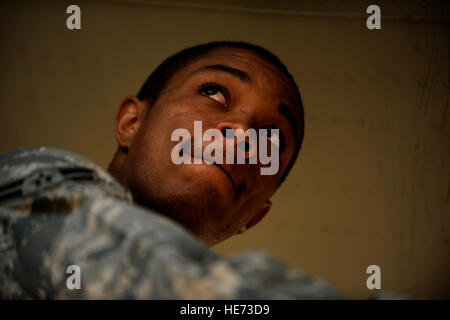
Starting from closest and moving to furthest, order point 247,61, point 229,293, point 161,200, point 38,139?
point 229,293 → point 161,200 → point 247,61 → point 38,139

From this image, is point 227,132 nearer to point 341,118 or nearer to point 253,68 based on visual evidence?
point 253,68

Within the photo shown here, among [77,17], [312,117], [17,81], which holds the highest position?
[77,17]

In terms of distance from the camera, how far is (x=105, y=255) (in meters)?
0.35

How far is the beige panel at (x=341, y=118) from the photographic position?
50.8 inches

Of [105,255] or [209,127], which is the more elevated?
[209,127]

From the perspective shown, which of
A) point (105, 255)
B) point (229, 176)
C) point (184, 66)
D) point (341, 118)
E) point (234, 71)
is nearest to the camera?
point (105, 255)

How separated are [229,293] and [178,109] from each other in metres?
0.52

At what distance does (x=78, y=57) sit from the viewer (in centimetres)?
128

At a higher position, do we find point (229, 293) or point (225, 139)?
point (225, 139)

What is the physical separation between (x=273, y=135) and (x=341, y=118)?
0.56m

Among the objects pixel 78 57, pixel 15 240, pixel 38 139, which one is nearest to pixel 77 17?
pixel 78 57

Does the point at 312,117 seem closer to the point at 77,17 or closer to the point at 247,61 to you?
the point at 247,61

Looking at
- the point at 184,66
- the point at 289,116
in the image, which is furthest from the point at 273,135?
the point at 184,66

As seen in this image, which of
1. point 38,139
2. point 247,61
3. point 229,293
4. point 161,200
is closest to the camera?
point 229,293
